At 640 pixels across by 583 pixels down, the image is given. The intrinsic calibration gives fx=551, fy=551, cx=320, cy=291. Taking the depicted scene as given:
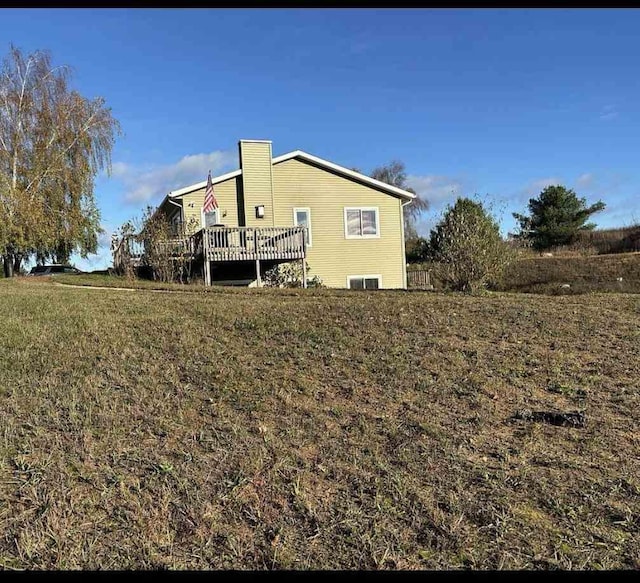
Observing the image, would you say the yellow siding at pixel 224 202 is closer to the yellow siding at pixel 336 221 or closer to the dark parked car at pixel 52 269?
the yellow siding at pixel 336 221

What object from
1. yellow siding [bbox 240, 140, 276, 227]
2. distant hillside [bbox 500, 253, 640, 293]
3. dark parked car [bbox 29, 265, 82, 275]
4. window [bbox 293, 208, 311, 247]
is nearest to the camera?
yellow siding [bbox 240, 140, 276, 227]

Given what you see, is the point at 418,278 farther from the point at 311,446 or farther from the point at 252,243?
the point at 311,446

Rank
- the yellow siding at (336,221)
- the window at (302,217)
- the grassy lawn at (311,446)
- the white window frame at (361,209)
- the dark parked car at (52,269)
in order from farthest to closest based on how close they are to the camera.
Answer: the dark parked car at (52,269) → the white window frame at (361,209) → the window at (302,217) → the yellow siding at (336,221) → the grassy lawn at (311,446)

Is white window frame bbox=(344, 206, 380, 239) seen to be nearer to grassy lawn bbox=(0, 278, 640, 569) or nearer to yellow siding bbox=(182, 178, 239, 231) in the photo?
yellow siding bbox=(182, 178, 239, 231)

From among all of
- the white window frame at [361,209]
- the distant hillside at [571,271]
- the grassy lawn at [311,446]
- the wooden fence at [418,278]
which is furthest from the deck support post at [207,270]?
the distant hillside at [571,271]

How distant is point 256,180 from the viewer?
20031 millimetres

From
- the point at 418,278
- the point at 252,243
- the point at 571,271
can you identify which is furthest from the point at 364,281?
the point at 571,271

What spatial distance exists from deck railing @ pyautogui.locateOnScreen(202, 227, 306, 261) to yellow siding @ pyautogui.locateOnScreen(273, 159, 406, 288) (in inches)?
79.0

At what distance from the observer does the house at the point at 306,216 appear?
19.2 m

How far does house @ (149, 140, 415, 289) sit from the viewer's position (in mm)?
19188

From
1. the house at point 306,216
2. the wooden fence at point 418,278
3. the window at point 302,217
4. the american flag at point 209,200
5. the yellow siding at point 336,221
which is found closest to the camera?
the american flag at point 209,200

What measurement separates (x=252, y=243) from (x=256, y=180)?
3.21m

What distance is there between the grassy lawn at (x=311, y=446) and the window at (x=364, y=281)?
14391 millimetres

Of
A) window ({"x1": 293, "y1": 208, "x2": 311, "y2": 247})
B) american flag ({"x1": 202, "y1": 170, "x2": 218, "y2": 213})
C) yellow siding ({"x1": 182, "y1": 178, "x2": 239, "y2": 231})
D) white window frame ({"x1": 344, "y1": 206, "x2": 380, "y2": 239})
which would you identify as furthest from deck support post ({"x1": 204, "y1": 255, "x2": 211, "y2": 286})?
white window frame ({"x1": 344, "y1": 206, "x2": 380, "y2": 239})
